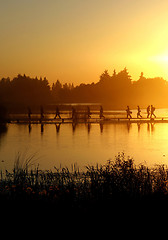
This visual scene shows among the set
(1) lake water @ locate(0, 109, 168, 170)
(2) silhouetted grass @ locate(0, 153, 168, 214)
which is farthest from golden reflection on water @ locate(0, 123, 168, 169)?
(2) silhouetted grass @ locate(0, 153, 168, 214)

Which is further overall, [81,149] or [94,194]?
[81,149]

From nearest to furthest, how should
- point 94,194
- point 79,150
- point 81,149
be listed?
point 94,194
point 79,150
point 81,149

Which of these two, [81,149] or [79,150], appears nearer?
[79,150]

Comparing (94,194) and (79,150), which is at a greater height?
(94,194)

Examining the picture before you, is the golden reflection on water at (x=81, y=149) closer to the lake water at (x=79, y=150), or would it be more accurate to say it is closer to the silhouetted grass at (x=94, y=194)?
the lake water at (x=79, y=150)

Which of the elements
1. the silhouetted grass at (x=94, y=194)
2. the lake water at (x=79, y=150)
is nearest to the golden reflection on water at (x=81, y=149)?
the lake water at (x=79, y=150)

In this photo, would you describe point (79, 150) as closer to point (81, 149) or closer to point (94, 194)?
point (81, 149)

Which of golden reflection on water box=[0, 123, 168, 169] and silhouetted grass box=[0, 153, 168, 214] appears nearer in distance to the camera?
silhouetted grass box=[0, 153, 168, 214]

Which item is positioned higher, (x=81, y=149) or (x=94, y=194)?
(x=94, y=194)

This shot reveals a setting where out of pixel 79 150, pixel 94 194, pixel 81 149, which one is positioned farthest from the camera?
pixel 81 149

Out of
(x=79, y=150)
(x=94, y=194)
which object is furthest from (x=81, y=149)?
(x=94, y=194)

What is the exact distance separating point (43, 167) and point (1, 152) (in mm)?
5537

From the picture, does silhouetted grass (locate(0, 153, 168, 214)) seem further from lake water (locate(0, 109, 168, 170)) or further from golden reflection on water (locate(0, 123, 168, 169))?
golden reflection on water (locate(0, 123, 168, 169))

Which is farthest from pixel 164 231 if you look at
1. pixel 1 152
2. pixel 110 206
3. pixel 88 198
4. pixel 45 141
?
pixel 45 141
